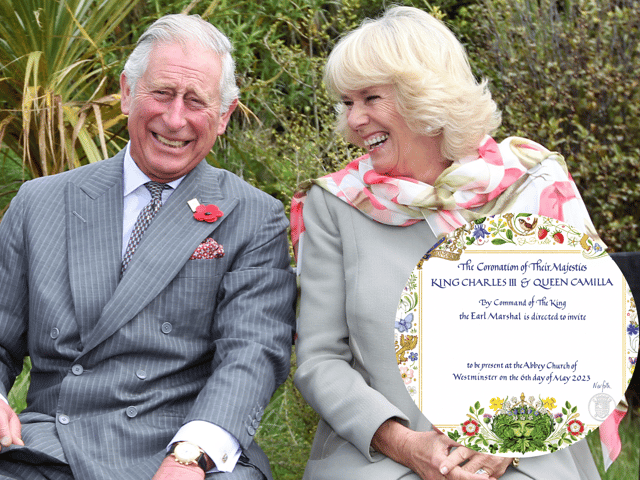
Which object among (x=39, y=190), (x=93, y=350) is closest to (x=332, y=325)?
(x=93, y=350)

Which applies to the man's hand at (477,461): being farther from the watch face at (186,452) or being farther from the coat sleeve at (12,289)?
the coat sleeve at (12,289)

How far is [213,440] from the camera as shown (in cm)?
229

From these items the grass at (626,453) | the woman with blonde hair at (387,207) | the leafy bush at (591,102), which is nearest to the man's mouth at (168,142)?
the woman with blonde hair at (387,207)

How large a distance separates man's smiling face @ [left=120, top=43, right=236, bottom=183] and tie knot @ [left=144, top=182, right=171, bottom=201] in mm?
33

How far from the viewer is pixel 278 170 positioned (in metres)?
4.29

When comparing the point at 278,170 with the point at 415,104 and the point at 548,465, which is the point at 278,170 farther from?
the point at 548,465

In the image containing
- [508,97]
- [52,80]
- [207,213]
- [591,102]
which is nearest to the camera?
[207,213]

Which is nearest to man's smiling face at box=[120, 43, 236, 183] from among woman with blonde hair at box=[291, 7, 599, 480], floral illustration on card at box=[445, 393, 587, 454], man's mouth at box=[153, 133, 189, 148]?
man's mouth at box=[153, 133, 189, 148]

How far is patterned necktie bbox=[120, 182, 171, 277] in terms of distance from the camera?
101 inches

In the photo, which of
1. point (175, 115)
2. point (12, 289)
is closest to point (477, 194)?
point (175, 115)

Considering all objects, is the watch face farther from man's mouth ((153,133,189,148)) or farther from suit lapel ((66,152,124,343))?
man's mouth ((153,133,189,148))

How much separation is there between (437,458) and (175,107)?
1.26 metres

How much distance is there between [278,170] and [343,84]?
1698 millimetres

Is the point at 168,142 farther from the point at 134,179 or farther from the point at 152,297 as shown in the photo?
the point at 152,297
